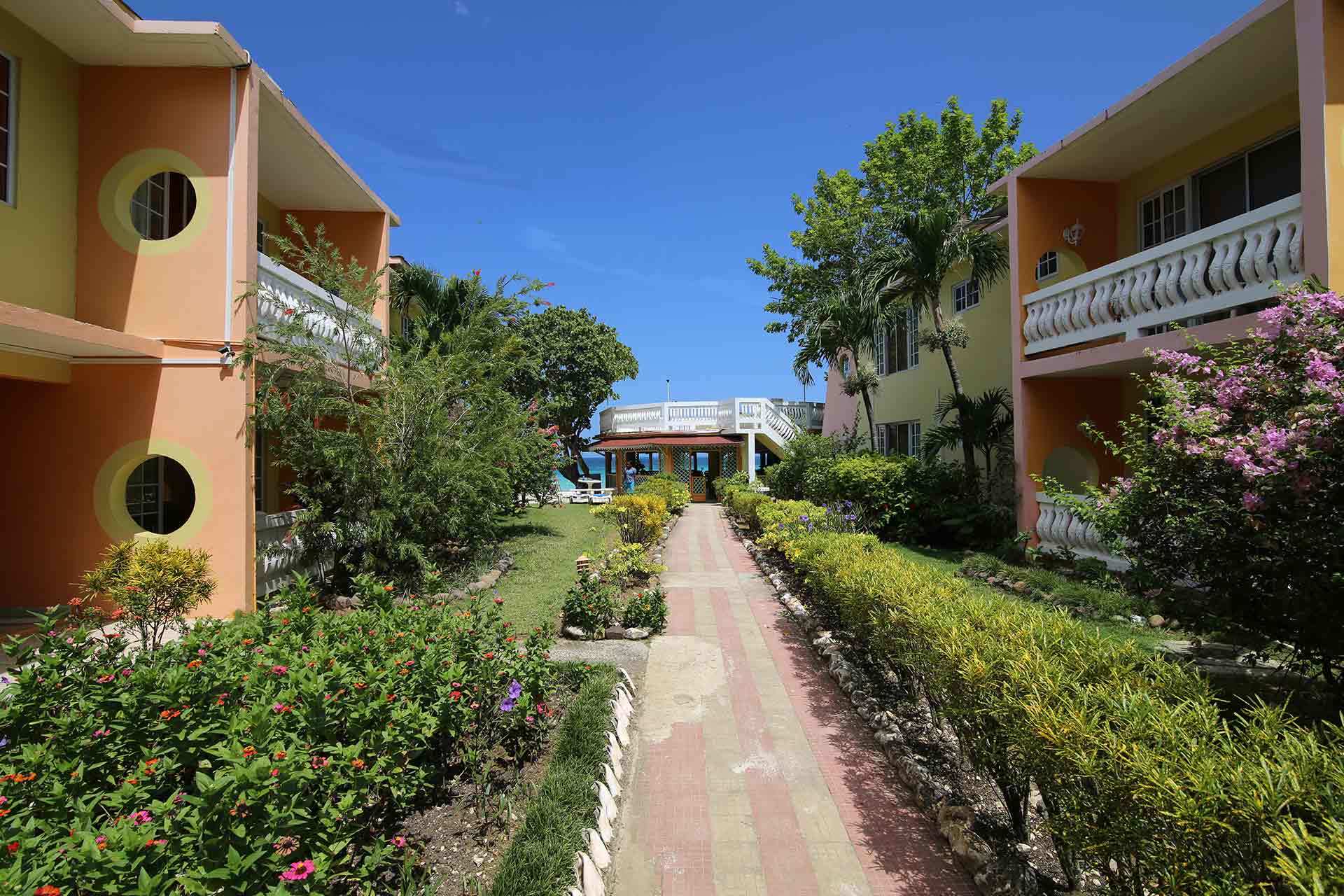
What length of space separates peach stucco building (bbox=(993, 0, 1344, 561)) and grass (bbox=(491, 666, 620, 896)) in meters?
6.82

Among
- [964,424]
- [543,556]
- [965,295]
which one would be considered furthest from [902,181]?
[543,556]

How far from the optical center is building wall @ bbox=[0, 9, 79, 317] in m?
6.77

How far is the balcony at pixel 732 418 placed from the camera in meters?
26.2

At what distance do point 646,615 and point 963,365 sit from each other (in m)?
10.6

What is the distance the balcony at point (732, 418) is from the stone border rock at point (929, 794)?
62.7 ft

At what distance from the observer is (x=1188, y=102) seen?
819 centimetres

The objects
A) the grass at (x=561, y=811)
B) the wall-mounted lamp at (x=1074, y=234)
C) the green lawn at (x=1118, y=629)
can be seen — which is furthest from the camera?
the wall-mounted lamp at (x=1074, y=234)

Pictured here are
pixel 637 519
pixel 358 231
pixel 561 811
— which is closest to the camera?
pixel 561 811

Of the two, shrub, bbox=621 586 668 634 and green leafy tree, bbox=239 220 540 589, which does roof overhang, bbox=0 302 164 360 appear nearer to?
green leafy tree, bbox=239 220 540 589

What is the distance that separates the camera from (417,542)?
901 cm

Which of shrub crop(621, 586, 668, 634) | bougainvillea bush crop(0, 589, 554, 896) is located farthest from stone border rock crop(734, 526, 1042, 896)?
bougainvillea bush crop(0, 589, 554, 896)

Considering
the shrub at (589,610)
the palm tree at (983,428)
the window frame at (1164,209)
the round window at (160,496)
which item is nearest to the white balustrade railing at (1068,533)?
the palm tree at (983,428)

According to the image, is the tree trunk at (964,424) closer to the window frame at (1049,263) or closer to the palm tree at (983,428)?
the palm tree at (983,428)

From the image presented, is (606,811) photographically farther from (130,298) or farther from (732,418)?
(732,418)
